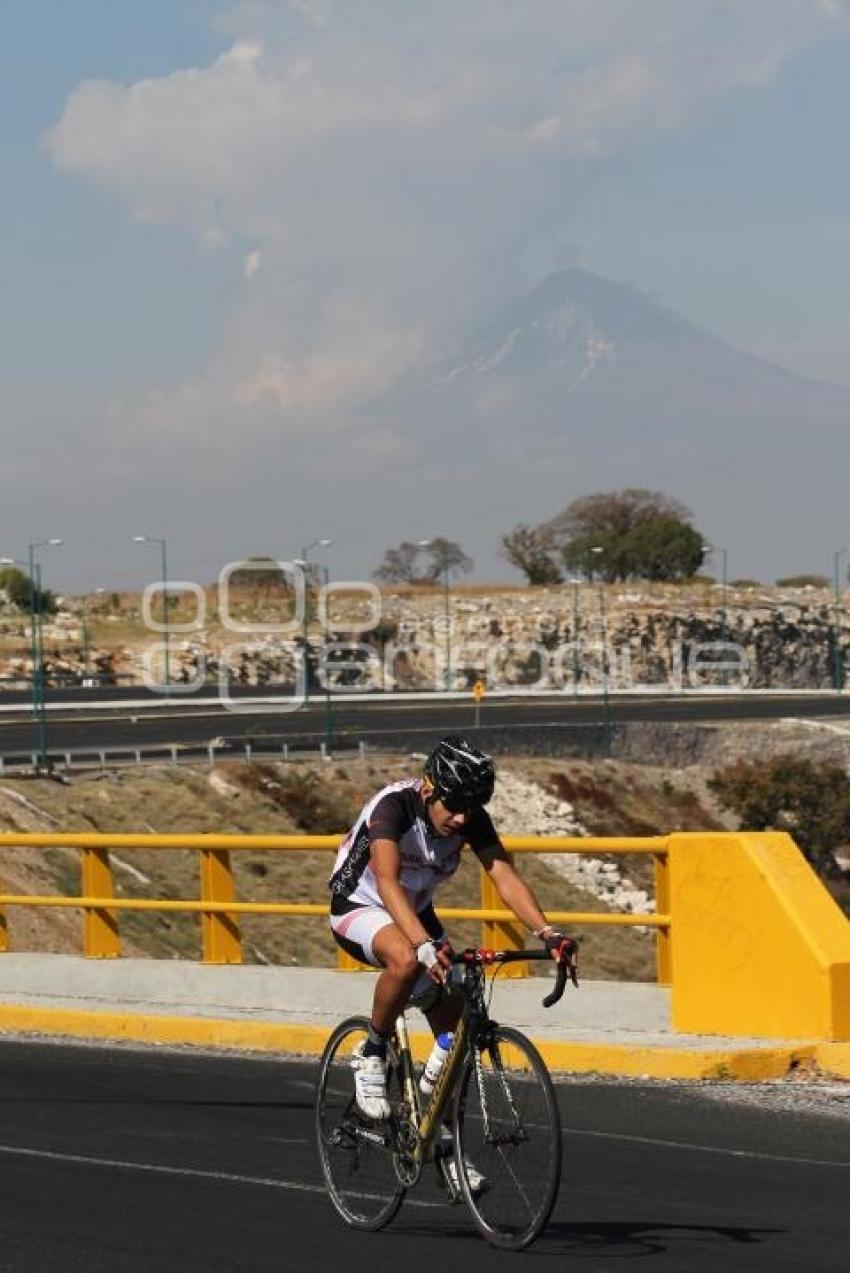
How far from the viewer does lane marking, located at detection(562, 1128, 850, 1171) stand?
9.67m

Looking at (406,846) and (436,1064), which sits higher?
(406,846)

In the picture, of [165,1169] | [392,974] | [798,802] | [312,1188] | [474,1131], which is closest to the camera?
[474,1131]

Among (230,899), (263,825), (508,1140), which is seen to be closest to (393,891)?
(508,1140)

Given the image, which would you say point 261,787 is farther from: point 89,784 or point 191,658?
point 191,658

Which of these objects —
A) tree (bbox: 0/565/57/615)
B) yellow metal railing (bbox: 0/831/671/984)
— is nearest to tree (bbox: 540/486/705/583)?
tree (bbox: 0/565/57/615)

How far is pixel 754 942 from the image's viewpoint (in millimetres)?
12383

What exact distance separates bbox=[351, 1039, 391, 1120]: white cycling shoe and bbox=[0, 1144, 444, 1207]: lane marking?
0.65m

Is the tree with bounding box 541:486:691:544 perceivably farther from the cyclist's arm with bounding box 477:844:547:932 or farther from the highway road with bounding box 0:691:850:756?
the cyclist's arm with bounding box 477:844:547:932

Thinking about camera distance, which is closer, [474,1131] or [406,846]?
[474,1131]

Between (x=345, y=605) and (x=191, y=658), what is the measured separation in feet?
83.0

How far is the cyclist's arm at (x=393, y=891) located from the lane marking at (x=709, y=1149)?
2.67m

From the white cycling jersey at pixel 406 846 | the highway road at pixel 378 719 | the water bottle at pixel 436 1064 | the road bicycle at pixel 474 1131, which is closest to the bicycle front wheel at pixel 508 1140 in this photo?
the road bicycle at pixel 474 1131

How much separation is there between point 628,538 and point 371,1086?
582 feet

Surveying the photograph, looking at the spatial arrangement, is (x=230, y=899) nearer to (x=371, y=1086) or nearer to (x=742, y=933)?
(x=742, y=933)
